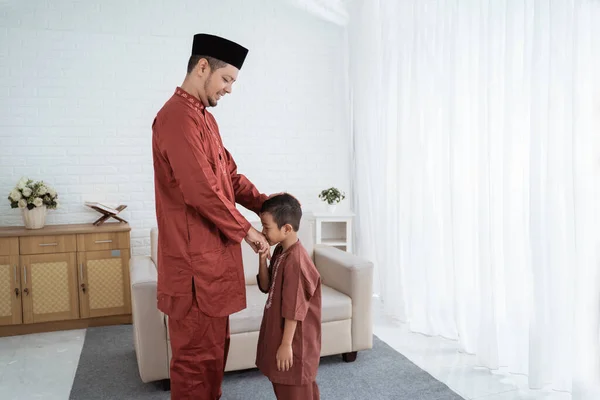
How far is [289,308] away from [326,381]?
3.32ft

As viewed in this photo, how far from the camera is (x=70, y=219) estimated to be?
3902mm

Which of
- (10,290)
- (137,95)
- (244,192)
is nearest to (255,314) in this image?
(244,192)

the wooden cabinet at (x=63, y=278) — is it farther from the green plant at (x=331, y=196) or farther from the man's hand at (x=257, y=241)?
the man's hand at (x=257, y=241)

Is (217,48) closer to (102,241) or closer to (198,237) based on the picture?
(198,237)

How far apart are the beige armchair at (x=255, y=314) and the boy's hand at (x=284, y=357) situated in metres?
0.82

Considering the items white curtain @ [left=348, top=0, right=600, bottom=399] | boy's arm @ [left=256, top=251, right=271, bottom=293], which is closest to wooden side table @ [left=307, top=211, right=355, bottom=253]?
white curtain @ [left=348, top=0, right=600, bottom=399]

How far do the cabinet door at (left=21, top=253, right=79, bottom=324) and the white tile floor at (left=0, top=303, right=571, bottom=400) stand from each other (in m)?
0.15

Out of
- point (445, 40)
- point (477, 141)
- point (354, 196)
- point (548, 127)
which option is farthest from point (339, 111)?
point (548, 127)

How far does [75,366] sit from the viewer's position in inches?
116

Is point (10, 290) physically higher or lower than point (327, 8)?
lower

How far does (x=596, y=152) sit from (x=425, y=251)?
56.9 inches

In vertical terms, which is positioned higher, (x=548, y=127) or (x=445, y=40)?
(x=445, y=40)

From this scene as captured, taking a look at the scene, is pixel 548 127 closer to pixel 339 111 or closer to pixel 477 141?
pixel 477 141

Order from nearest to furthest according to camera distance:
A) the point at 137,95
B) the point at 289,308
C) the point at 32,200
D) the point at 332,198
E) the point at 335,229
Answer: the point at 289,308
the point at 32,200
the point at 137,95
the point at 332,198
the point at 335,229
